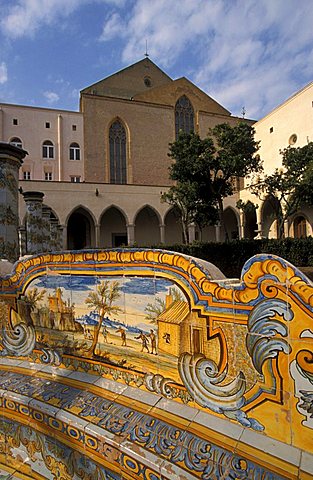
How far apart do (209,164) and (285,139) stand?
43.0 ft

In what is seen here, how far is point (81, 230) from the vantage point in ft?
90.2

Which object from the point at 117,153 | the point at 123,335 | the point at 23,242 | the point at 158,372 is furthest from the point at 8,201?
the point at 117,153

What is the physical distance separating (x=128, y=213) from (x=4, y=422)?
21548 mm

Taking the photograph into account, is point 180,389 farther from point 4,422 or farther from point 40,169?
point 40,169

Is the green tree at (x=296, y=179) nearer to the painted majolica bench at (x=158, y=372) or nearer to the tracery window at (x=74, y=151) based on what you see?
the painted majolica bench at (x=158, y=372)

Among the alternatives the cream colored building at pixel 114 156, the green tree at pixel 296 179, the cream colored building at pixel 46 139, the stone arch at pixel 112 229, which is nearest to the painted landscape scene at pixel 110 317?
the green tree at pixel 296 179

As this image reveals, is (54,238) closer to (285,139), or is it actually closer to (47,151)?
(47,151)

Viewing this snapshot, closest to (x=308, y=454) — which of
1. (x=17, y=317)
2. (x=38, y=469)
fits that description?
(x=38, y=469)

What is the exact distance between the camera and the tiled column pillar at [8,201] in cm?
575

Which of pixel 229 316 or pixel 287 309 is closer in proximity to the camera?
pixel 287 309

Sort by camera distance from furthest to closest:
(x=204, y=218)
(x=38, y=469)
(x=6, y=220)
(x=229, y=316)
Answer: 1. (x=204, y=218)
2. (x=6, y=220)
3. (x=38, y=469)
4. (x=229, y=316)

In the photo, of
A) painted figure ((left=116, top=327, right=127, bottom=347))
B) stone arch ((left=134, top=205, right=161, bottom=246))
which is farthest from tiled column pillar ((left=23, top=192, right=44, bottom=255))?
stone arch ((left=134, top=205, right=161, bottom=246))

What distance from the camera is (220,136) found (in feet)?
53.2

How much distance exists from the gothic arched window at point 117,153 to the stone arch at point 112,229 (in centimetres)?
529
